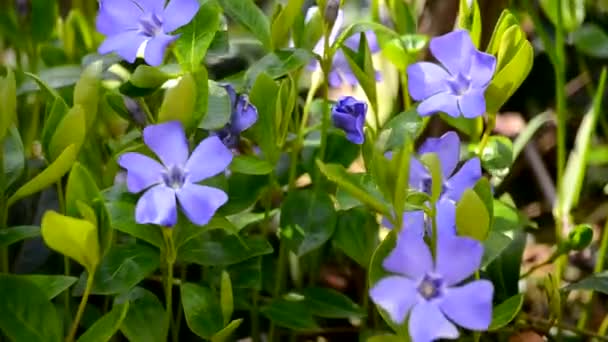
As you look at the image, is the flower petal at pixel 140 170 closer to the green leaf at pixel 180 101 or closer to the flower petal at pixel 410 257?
the green leaf at pixel 180 101

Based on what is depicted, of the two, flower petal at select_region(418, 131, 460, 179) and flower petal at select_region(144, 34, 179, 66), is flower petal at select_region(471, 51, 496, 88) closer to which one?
flower petal at select_region(418, 131, 460, 179)

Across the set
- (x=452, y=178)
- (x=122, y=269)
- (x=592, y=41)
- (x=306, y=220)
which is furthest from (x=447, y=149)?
(x=592, y=41)

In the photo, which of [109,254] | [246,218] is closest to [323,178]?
[246,218]

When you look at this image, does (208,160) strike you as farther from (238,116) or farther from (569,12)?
(569,12)

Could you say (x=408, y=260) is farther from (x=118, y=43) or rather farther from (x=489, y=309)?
(x=118, y=43)

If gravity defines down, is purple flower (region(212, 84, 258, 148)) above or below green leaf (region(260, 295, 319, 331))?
above

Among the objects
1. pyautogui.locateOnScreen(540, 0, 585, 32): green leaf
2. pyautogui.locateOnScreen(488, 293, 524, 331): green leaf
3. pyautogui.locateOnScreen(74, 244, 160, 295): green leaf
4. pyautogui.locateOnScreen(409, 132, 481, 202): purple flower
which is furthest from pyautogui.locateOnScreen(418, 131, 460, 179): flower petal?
pyautogui.locateOnScreen(540, 0, 585, 32): green leaf

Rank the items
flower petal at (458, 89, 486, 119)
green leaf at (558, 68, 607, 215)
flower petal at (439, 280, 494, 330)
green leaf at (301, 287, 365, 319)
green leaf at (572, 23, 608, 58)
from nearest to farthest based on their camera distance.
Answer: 1. flower petal at (439, 280, 494, 330)
2. flower petal at (458, 89, 486, 119)
3. green leaf at (301, 287, 365, 319)
4. green leaf at (558, 68, 607, 215)
5. green leaf at (572, 23, 608, 58)
